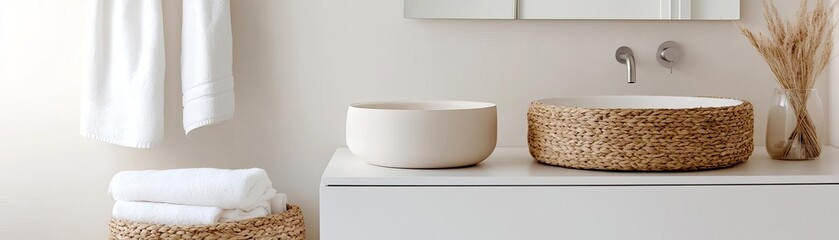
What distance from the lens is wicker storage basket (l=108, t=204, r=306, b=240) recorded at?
1711 mm

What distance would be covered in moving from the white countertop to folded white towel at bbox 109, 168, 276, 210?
0.50 feet

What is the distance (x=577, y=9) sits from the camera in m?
1.98

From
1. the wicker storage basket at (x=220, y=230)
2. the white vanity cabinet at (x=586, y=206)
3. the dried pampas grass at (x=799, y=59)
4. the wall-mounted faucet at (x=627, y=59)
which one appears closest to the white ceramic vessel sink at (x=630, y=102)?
the wall-mounted faucet at (x=627, y=59)

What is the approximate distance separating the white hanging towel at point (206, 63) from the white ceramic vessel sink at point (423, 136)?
32cm

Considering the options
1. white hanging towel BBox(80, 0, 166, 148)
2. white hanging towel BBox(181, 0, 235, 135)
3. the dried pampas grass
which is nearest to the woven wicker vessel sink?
the dried pampas grass

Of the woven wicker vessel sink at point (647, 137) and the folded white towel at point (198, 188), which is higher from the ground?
the woven wicker vessel sink at point (647, 137)

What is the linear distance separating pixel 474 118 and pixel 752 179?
1.45 feet

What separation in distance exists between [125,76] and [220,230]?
0.40m

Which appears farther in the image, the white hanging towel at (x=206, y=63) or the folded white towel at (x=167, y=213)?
the white hanging towel at (x=206, y=63)

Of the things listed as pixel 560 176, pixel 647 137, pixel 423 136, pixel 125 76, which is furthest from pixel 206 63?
pixel 647 137

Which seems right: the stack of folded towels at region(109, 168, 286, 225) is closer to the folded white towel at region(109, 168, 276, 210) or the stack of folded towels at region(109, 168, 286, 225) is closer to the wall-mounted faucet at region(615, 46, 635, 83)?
the folded white towel at region(109, 168, 276, 210)

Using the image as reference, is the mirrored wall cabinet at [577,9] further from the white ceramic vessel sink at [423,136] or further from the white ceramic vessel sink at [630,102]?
the white ceramic vessel sink at [423,136]

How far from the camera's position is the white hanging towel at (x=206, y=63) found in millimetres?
1887

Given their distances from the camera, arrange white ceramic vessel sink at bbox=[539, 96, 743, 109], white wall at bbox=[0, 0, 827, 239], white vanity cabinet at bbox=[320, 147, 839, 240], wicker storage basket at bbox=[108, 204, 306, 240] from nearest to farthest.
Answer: white vanity cabinet at bbox=[320, 147, 839, 240]
wicker storage basket at bbox=[108, 204, 306, 240]
white ceramic vessel sink at bbox=[539, 96, 743, 109]
white wall at bbox=[0, 0, 827, 239]
